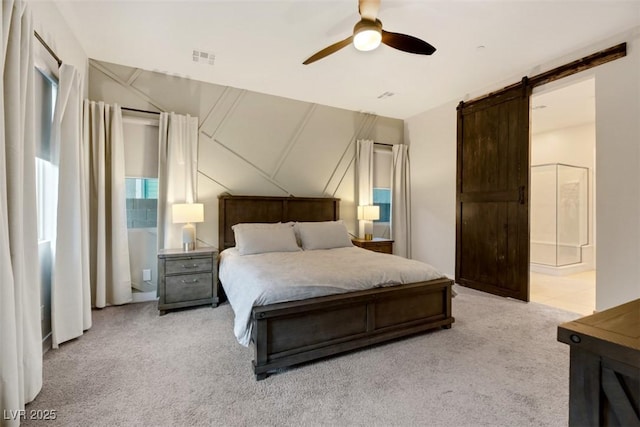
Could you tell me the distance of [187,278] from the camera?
127 inches

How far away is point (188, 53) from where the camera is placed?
10.6ft

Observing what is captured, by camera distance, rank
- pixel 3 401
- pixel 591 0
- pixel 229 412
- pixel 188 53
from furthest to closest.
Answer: pixel 188 53
pixel 591 0
pixel 229 412
pixel 3 401

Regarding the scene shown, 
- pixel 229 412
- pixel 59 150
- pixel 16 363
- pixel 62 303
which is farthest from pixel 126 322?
pixel 229 412

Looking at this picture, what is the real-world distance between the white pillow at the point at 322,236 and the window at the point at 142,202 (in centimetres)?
189

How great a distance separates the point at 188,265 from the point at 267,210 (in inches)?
53.0

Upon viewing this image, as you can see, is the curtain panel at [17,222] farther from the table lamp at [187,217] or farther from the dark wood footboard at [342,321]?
the table lamp at [187,217]

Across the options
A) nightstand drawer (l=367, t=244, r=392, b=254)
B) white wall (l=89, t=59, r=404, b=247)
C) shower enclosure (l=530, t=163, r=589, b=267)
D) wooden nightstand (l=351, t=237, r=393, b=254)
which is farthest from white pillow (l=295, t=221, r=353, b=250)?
shower enclosure (l=530, t=163, r=589, b=267)

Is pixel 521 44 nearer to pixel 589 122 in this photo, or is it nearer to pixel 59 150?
pixel 589 122

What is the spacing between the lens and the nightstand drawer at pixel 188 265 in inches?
124

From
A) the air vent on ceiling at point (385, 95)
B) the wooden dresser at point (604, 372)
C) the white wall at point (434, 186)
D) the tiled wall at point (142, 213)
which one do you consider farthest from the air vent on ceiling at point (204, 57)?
the wooden dresser at point (604, 372)

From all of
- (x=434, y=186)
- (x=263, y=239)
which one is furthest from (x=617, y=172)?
(x=263, y=239)

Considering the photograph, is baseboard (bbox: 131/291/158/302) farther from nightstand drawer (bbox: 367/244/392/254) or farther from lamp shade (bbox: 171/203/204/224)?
nightstand drawer (bbox: 367/244/392/254)

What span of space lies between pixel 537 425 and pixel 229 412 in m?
1.71

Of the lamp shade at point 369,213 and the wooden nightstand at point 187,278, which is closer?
the wooden nightstand at point 187,278
